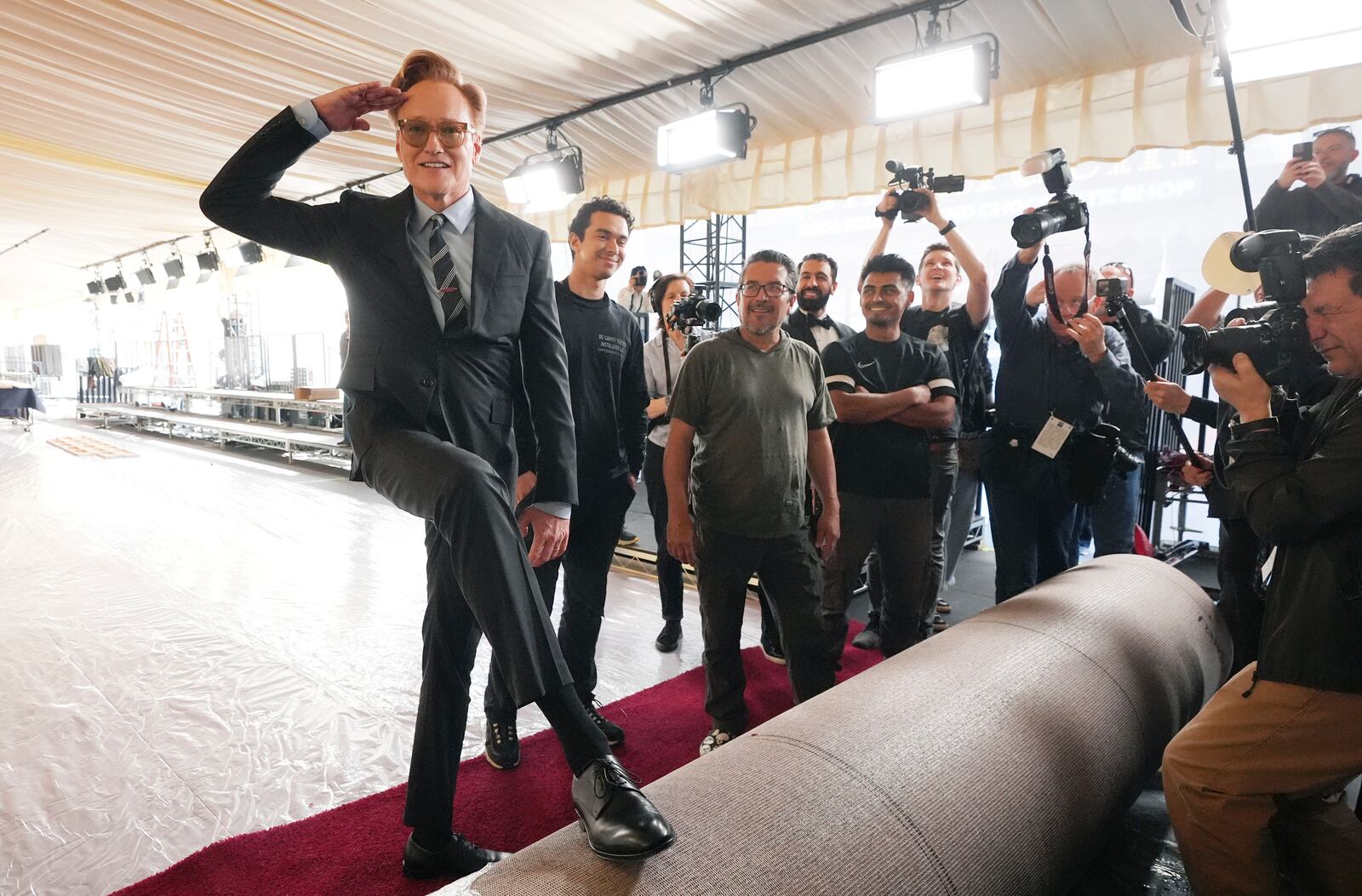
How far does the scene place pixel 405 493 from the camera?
1.29 meters

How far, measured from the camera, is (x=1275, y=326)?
1371 mm

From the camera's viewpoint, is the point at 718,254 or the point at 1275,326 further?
the point at 718,254

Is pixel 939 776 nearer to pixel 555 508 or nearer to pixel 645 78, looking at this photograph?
pixel 555 508

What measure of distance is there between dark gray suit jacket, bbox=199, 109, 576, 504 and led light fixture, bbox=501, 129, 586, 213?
522 centimetres

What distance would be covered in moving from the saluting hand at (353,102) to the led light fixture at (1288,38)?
7.04 feet

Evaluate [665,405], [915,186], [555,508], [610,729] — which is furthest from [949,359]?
[555,508]

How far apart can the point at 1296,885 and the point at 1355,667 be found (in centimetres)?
63

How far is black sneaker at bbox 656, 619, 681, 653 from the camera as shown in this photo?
3.11 metres

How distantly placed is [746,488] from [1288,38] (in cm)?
279

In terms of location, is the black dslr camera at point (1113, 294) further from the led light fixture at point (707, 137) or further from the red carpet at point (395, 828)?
the led light fixture at point (707, 137)

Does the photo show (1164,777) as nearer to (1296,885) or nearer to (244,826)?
(1296,885)

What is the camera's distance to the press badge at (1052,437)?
2572 mm

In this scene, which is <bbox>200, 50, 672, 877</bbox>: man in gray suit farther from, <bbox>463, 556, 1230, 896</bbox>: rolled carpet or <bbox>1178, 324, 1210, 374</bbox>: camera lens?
<bbox>1178, 324, 1210, 374</bbox>: camera lens

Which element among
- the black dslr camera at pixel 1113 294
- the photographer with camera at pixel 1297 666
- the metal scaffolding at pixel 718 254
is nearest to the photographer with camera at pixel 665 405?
the black dslr camera at pixel 1113 294
